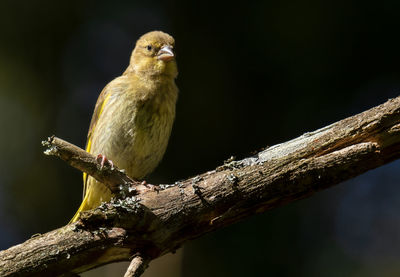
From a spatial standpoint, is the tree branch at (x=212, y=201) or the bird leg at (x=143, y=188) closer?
the tree branch at (x=212, y=201)

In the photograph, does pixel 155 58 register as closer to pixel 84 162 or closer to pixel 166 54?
pixel 166 54

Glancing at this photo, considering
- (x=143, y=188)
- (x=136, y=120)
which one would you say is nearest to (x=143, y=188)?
(x=143, y=188)

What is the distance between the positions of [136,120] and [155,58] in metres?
0.77

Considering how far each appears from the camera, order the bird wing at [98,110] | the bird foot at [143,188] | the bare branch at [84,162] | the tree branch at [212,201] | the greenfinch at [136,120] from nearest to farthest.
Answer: the bare branch at [84,162] < the tree branch at [212,201] < the bird foot at [143,188] < the greenfinch at [136,120] < the bird wing at [98,110]

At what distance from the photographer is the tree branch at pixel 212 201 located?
354 centimetres

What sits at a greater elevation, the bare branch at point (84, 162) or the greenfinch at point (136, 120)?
the greenfinch at point (136, 120)

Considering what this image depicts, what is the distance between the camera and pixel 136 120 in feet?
16.2

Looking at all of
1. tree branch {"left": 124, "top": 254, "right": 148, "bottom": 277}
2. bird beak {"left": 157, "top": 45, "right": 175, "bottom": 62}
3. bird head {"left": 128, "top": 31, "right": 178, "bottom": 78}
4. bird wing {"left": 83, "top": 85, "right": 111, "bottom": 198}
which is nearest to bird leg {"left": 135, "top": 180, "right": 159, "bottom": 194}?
tree branch {"left": 124, "top": 254, "right": 148, "bottom": 277}

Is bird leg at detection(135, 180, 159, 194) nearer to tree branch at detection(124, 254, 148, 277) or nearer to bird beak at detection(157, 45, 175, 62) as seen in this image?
tree branch at detection(124, 254, 148, 277)

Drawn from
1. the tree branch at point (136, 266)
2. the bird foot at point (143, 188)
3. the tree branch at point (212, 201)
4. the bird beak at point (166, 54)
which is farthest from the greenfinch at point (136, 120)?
the tree branch at point (136, 266)

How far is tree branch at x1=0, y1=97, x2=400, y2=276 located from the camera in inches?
139

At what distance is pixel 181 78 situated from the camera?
6570 mm

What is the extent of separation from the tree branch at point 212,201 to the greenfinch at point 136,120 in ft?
4.20

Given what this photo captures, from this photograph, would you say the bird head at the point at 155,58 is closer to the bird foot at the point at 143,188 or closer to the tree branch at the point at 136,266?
the bird foot at the point at 143,188
